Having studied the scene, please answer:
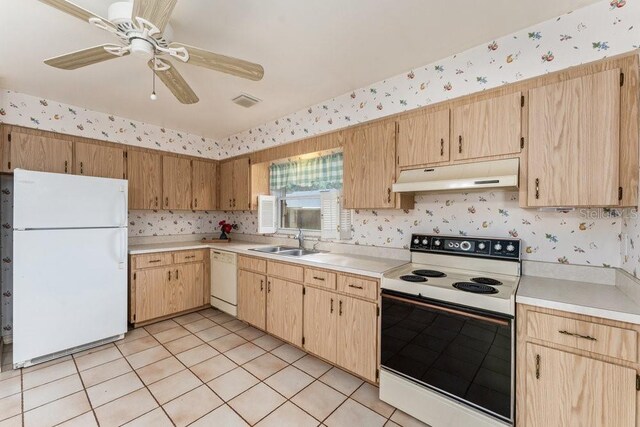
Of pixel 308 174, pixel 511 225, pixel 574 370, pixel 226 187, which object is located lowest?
pixel 574 370

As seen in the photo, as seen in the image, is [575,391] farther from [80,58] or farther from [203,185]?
[203,185]

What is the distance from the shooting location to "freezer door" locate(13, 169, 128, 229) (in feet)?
7.56

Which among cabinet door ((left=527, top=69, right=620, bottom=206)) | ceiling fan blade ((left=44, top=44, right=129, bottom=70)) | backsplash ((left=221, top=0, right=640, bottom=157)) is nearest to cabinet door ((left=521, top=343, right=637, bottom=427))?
cabinet door ((left=527, top=69, right=620, bottom=206))

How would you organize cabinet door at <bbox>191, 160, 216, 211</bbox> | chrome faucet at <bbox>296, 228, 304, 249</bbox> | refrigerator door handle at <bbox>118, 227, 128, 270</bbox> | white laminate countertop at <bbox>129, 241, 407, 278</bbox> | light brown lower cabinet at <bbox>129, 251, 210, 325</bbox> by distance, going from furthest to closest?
cabinet door at <bbox>191, 160, 216, 211</bbox> → chrome faucet at <bbox>296, 228, 304, 249</bbox> → light brown lower cabinet at <bbox>129, 251, 210, 325</bbox> → refrigerator door handle at <bbox>118, 227, 128, 270</bbox> → white laminate countertop at <bbox>129, 241, 407, 278</bbox>

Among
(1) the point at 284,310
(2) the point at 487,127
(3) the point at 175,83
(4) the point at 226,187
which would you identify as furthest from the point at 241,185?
(2) the point at 487,127

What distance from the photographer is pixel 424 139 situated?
7.02ft

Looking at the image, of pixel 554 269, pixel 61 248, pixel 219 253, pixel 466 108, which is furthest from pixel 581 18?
pixel 61 248

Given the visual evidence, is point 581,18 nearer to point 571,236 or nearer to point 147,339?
point 571,236

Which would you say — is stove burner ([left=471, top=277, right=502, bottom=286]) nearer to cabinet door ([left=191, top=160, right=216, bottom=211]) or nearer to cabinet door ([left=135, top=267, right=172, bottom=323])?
cabinet door ([left=135, top=267, right=172, bottom=323])

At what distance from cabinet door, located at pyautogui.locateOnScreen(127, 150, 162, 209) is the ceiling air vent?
1529 millimetres

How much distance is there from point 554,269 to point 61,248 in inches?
156

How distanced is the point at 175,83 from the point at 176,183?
225cm

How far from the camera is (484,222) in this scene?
2.09 m

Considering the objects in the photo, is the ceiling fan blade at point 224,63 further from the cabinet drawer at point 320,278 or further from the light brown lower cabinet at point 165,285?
the light brown lower cabinet at point 165,285
